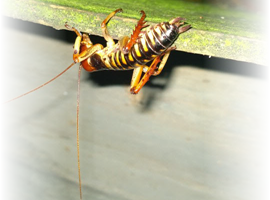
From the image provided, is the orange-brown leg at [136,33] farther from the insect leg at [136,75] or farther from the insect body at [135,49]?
the insect leg at [136,75]

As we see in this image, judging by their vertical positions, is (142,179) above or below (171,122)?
below

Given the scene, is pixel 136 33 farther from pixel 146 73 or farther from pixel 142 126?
pixel 142 126

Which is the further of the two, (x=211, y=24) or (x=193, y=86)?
(x=193, y=86)

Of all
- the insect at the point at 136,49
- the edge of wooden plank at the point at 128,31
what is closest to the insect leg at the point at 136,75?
the insect at the point at 136,49

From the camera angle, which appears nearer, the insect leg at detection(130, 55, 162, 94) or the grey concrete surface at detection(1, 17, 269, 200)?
the insect leg at detection(130, 55, 162, 94)

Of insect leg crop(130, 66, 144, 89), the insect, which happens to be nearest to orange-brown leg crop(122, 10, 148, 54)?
the insect

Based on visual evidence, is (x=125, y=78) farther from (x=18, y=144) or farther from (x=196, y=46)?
(x=18, y=144)

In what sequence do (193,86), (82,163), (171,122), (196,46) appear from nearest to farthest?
(196,46) < (193,86) < (171,122) < (82,163)

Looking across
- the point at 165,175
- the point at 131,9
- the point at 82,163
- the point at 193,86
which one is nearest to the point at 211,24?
the point at 131,9

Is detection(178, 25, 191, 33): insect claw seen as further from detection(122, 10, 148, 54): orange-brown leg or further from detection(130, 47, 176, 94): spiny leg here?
detection(130, 47, 176, 94): spiny leg
